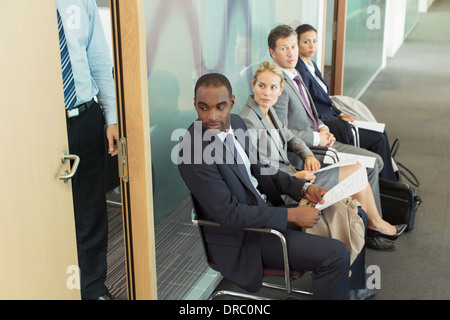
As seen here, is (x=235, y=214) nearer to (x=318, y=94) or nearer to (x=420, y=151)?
(x=318, y=94)

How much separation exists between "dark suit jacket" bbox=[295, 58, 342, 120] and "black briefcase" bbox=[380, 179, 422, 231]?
82 cm

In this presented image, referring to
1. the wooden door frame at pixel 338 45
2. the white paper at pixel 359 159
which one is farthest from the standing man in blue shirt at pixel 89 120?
the wooden door frame at pixel 338 45

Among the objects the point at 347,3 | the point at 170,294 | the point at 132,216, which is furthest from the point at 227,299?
the point at 347,3

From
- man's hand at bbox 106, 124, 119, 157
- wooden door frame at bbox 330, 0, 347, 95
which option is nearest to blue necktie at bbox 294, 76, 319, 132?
man's hand at bbox 106, 124, 119, 157

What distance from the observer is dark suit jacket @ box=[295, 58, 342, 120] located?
439 cm

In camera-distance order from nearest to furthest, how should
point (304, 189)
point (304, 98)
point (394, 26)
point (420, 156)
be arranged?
point (304, 189)
point (304, 98)
point (420, 156)
point (394, 26)

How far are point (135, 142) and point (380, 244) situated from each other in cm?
223

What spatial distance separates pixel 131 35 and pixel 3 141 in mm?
659

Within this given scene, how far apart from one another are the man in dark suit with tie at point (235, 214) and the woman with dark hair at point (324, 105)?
1851 millimetres

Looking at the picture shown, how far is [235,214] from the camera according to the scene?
8.16 feet

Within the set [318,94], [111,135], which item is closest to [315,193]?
[111,135]

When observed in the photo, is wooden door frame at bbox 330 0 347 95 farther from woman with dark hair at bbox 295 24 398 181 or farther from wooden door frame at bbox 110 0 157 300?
wooden door frame at bbox 110 0 157 300

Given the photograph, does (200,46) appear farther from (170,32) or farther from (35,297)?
(35,297)

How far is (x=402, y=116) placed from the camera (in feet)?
24.2
